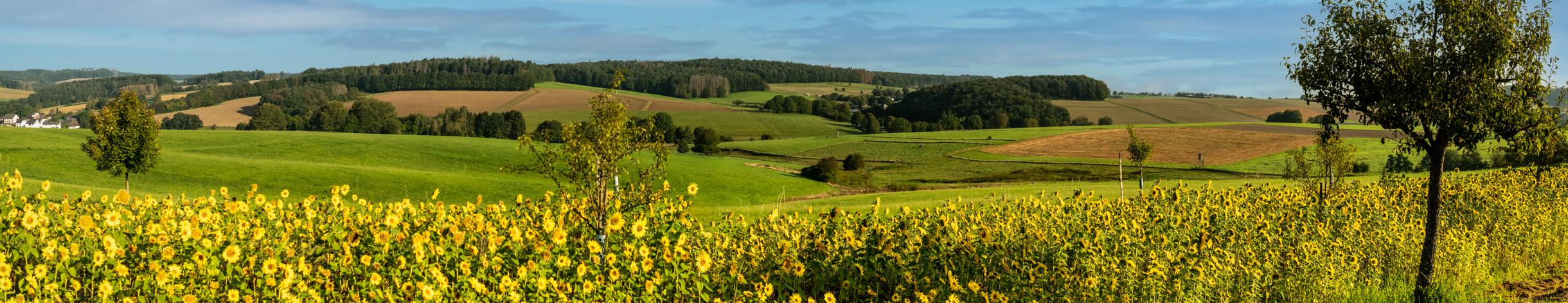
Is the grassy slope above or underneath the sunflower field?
underneath

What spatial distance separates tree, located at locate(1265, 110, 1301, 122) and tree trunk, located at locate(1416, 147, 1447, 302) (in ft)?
411

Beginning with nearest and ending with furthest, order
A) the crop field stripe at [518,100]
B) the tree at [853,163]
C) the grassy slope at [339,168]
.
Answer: the grassy slope at [339,168] < the tree at [853,163] < the crop field stripe at [518,100]

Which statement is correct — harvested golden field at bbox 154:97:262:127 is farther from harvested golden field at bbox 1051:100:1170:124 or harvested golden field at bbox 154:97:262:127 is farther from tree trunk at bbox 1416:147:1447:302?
tree trunk at bbox 1416:147:1447:302

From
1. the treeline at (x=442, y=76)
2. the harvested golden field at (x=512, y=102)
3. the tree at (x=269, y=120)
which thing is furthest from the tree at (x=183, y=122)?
the treeline at (x=442, y=76)

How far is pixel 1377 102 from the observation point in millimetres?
11812

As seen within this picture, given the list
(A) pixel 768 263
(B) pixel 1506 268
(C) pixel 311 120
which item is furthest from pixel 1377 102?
(C) pixel 311 120

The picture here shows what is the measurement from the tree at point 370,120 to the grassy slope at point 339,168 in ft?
141

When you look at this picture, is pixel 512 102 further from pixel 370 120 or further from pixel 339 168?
pixel 339 168

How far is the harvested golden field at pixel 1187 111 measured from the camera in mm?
126562

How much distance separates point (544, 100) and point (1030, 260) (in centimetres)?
13644

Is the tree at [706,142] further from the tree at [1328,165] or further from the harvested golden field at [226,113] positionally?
the harvested golden field at [226,113]

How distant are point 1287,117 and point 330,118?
12329 centimetres

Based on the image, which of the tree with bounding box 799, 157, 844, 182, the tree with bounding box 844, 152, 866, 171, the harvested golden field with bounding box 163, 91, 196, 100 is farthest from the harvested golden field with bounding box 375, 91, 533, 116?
the tree with bounding box 799, 157, 844, 182

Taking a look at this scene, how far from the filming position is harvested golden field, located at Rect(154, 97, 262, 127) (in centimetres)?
12206
